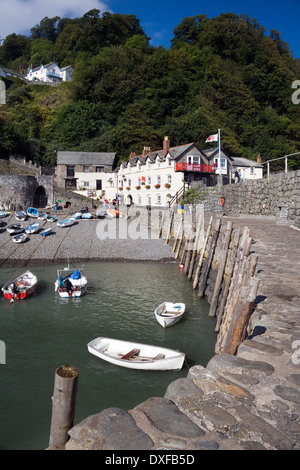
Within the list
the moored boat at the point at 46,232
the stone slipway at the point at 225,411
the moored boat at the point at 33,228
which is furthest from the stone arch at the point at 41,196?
the stone slipway at the point at 225,411

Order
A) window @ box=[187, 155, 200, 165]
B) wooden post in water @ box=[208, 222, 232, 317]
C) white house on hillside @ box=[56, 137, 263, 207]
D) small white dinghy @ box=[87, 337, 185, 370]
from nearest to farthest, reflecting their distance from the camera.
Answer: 1. small white dinghy @ box=[87, 337, 185, 370]
2. wooden post in water @ box=[208, 222, 232, 317]
3. white house on hillside @ box=[56, 137, 263, 207]
4. window @ box=[187, 155, 200, 165]

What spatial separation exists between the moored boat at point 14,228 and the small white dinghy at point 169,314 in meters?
22.6

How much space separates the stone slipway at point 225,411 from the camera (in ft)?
12.2

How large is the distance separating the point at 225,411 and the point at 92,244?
27.5m

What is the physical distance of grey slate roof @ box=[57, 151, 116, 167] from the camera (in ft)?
194

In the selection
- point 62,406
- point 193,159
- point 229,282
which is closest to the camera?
point 62,406

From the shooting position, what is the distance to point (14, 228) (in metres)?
33.6

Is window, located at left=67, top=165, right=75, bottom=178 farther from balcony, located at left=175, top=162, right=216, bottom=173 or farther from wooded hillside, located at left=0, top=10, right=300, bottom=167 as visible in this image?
balcony, located at left=175, top=162, right=216, bottom=173

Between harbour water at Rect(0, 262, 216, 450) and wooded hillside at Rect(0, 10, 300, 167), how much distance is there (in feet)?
152

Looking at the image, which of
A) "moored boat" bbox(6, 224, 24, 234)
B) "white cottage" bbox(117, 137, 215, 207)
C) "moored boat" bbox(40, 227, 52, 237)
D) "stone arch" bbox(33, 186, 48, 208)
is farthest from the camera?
"stone arch" bbox(33, 186, 48, 208)

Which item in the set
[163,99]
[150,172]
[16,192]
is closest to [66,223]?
[16,192]

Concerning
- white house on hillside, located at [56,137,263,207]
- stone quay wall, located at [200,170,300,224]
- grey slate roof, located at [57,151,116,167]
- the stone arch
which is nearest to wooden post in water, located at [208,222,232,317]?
stone quay wall, located at [200,170,300,224]

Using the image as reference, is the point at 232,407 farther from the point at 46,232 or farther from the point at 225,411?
the point at 46,232

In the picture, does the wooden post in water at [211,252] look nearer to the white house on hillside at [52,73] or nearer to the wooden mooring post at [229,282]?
the wooden mooring post at [229,282]
